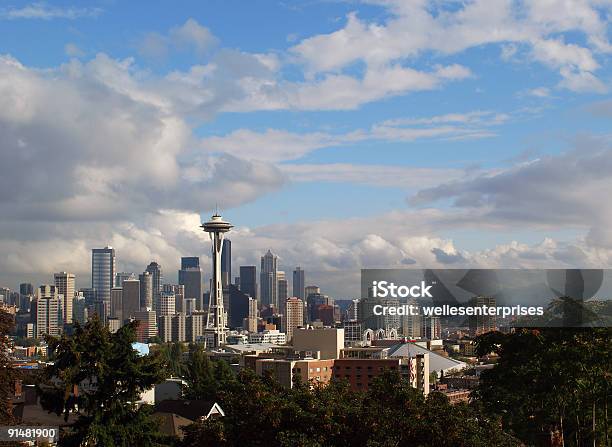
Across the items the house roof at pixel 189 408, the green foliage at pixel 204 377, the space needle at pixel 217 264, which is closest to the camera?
the house roof at pixel 189 408

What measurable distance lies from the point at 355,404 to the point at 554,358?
7.43 metres

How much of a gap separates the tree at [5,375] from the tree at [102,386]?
2.97 meters

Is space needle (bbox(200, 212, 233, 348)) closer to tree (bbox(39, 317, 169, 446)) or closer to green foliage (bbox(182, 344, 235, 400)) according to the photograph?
green foliage (bbox(182, 344, 235, 400))

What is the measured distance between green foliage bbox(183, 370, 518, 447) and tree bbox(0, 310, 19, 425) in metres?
7.88

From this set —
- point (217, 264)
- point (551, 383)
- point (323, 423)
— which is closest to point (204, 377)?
point (551, 383)

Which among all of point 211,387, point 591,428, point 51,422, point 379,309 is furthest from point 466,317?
point 211,387

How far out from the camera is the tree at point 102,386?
2119cm

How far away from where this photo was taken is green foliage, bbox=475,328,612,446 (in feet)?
77.4

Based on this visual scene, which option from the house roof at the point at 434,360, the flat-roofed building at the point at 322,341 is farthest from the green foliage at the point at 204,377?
the house roof at the point at 434,360

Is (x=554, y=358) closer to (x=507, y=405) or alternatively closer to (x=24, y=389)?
(x=507, y=405)

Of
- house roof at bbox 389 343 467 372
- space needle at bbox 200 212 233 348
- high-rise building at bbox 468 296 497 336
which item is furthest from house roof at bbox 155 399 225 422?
space needle at bbox 200 212 233 348

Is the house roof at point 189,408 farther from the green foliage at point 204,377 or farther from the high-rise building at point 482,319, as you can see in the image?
the high-rise building at point 482,319

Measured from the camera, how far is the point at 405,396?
19359mm

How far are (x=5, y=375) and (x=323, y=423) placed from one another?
11.5 m
